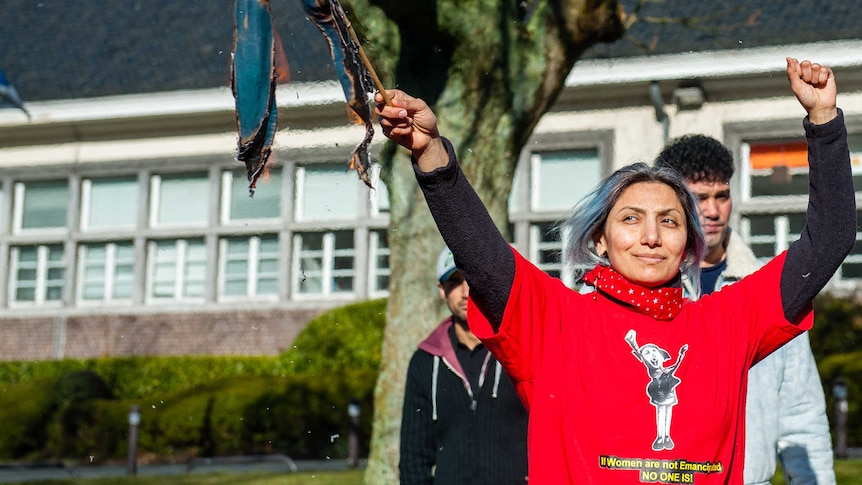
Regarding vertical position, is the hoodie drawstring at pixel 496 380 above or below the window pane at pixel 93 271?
below

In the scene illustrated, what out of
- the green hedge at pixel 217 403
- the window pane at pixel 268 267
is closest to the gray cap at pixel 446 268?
the green hedge at pixel 217 403

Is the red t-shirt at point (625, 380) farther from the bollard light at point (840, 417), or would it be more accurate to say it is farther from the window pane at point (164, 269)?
the window pane at point (164, 269)

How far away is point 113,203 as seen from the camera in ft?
57.2

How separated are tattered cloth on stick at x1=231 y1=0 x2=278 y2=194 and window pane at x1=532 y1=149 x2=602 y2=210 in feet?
40.7

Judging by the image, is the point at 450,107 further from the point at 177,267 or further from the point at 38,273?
the point at 38,273

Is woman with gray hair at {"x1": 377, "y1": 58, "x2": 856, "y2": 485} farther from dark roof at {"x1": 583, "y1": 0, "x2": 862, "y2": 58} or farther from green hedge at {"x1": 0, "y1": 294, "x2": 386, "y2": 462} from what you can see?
dark roof at {"x1": 583, "y1": 0, "x2": 862, "y2": 58}

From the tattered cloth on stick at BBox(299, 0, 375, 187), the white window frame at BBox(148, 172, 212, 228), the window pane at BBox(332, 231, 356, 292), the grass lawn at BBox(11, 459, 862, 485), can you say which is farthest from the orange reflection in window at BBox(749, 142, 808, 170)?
the tattered cloth on stick at BBox(299, 0, 375, 187)

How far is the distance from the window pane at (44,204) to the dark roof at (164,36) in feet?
5.06

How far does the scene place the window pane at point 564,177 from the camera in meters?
15.1

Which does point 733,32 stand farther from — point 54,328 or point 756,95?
point 54,328

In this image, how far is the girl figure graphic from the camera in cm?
265

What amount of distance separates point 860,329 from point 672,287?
33.5ft

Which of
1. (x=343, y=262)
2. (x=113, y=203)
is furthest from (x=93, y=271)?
(x=343, y=262)

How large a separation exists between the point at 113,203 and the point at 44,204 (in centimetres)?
118
